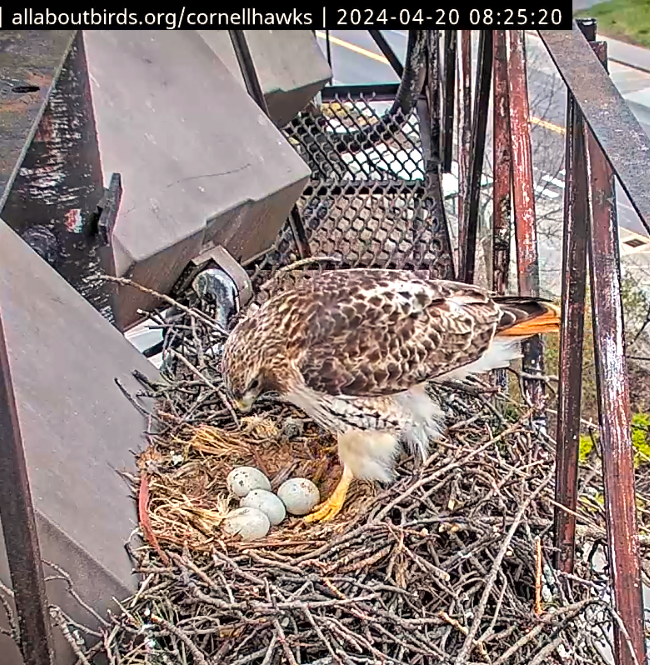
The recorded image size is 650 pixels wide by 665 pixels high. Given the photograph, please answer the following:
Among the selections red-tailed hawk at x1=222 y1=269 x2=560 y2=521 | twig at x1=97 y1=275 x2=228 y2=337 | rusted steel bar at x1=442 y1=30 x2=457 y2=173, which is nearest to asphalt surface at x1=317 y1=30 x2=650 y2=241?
rusted steel bar at x1=442 y1=30 x2=457 y2=173

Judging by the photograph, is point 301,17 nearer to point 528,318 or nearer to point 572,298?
point 528,318

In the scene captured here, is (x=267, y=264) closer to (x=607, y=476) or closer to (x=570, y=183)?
(x=570, y=183)

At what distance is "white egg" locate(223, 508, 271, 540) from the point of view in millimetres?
2518

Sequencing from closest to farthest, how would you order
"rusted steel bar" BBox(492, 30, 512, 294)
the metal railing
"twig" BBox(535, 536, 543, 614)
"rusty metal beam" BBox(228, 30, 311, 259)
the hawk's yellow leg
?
the metal railing < "twig" BBox(535, 536, 543, 614) < the hawk's yellow leg < "rusted steel bar" BBox(492, 30, 512, 294) < "rusty metal beam" BBox(228, 30, 311, 259)

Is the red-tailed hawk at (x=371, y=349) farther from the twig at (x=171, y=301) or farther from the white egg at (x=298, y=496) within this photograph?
the twig at (x=171, y=301)

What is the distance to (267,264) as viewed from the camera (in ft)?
14.4

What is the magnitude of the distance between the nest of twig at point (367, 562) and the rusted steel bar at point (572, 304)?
26 centimetres

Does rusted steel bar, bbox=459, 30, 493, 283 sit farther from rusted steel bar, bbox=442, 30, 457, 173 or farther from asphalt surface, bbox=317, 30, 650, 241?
asphalt surface, bbox=317, 30, 650, 241

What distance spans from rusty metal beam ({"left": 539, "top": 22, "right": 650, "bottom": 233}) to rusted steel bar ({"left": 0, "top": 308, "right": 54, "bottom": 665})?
0.97m

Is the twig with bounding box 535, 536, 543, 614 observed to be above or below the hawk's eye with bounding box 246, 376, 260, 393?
below

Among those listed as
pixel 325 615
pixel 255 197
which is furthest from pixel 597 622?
pixel 255 197

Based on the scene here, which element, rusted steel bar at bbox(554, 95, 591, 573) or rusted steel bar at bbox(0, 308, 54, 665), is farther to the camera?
rusted steel bar at bbox(554, 95, 591, 573)

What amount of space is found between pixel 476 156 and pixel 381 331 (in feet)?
3.26

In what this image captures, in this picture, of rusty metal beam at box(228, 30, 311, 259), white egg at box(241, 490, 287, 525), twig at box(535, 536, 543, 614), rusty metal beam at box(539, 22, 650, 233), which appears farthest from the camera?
rusty metal beam at box(228, 30, 311, 259)
